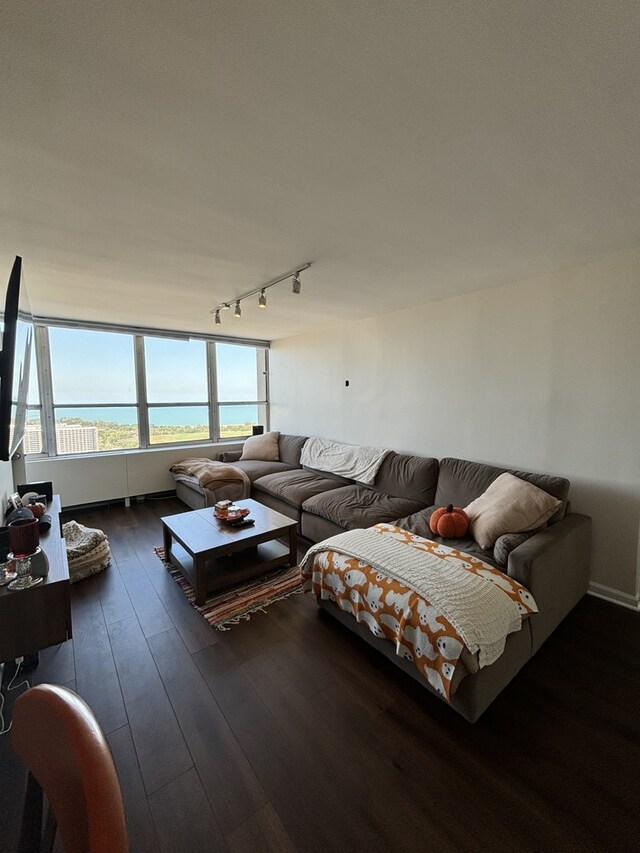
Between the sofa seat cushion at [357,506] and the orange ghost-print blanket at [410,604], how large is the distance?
594 millimetres

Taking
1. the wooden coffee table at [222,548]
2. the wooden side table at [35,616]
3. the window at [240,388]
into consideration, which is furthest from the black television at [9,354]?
the window at [240,388]

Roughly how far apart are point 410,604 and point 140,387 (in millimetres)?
4429

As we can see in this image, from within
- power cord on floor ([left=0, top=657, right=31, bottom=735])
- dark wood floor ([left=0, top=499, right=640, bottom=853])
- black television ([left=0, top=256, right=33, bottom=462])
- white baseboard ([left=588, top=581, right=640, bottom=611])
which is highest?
black television ([left=0, top=256, right=33, bottom=462])

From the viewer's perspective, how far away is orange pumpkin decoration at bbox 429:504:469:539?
7.67ft

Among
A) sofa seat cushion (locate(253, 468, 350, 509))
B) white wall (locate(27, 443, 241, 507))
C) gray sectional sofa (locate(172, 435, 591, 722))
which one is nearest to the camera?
gray sectional sofa (locate(172, 435, 591, 722))

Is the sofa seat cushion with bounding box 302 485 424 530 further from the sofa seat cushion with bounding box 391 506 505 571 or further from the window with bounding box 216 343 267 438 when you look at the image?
the window with bounding box 216 343 267 438

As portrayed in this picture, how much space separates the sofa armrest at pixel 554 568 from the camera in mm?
1823

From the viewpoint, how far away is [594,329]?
7.82 feet

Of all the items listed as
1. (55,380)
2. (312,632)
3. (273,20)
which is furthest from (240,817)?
(55,380)

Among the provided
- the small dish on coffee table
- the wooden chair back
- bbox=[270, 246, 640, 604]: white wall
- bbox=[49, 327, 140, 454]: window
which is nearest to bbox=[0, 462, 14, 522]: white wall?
the small dish on coffee table

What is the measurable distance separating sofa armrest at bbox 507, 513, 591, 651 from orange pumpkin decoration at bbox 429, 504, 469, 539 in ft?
1.37

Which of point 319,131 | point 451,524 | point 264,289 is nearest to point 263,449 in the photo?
point 264,289

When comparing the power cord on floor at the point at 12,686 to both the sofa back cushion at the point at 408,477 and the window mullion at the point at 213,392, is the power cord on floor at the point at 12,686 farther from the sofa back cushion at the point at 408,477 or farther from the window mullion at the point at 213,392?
the window mullion at the point at 213,392

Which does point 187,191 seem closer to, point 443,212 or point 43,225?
point 43,225
